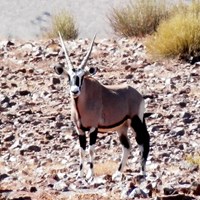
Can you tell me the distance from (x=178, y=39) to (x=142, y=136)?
8567 mm

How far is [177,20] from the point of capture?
771 inches

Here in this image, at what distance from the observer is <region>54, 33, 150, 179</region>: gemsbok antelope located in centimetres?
1016

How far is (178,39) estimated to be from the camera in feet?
62.4

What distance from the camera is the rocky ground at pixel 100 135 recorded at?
329 inches

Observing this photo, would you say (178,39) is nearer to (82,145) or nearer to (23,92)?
(23,92)

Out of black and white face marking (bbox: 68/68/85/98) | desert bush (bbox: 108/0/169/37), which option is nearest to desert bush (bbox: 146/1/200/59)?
desert bush (bbox: 108/0/169/37)

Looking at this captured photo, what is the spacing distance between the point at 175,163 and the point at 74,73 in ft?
6.36

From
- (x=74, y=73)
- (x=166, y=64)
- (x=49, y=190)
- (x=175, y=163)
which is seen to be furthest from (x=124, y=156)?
(x=166, y=64)

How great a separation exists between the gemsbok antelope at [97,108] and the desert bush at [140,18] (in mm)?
11822

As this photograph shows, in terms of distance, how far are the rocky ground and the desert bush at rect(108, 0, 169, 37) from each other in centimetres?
99

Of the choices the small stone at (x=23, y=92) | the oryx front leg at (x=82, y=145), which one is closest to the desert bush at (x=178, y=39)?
the small stone at (x=23, y=92)

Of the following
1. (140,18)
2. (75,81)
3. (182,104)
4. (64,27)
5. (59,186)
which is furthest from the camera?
(64,27)

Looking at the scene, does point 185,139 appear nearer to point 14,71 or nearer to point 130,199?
point 130,199

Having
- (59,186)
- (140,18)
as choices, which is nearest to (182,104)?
(59,186)
